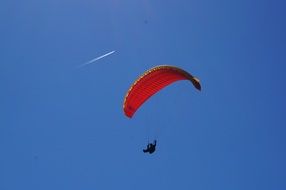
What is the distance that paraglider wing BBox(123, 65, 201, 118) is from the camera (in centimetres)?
4400

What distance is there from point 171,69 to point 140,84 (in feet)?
8.55

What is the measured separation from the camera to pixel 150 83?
45844 millimetres

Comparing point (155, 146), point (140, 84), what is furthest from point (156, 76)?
point (155, 146)

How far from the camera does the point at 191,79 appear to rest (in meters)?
43.9

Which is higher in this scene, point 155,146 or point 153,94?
point 153,94

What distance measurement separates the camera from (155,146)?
153 ft

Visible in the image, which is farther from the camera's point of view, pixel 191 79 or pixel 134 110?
pixel 134 110

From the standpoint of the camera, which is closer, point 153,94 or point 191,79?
point 191,79

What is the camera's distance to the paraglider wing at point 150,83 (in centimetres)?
4400

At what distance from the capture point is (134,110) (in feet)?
156

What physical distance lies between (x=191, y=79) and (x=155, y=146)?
17.9 feet

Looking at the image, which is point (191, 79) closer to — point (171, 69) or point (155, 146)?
point (171, 69)

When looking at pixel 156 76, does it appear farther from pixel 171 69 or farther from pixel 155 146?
pixel 155 146

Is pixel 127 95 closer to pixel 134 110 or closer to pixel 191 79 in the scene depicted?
pixel 134 110
